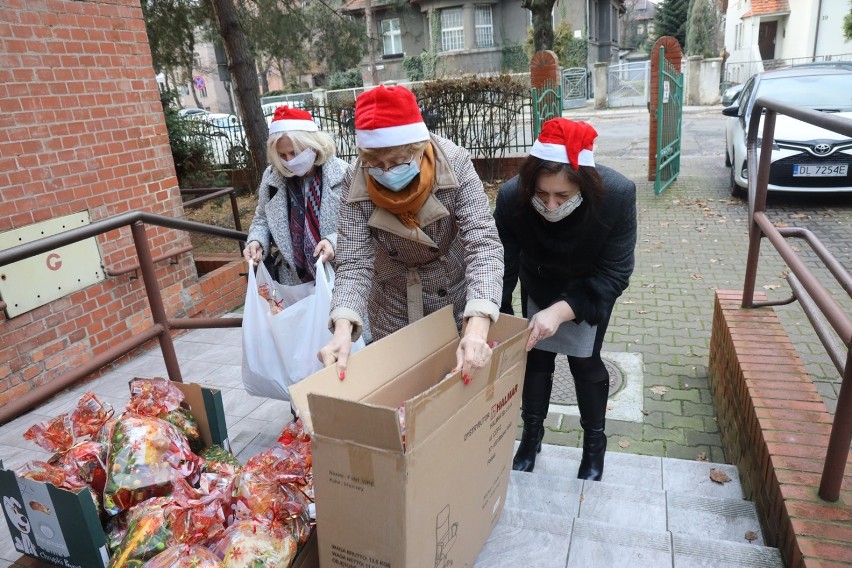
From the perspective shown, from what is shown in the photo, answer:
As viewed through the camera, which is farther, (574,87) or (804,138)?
(574,87)

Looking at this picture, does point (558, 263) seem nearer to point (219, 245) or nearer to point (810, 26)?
point (219, 245)

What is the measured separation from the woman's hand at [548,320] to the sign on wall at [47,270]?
311 cm

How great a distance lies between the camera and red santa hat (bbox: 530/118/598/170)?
6.48 feet

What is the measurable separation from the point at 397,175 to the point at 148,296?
121 centimetres

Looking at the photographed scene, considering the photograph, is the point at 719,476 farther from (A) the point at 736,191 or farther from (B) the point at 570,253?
(A) the point at 736,191

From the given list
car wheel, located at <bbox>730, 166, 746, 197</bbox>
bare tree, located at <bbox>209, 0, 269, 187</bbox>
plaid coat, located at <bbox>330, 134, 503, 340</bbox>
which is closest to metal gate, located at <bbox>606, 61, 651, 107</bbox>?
car wheel, located at <bbox>730, 166, 746, 197</bbox>

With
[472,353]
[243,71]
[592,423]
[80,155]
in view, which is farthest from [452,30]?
[472,353]

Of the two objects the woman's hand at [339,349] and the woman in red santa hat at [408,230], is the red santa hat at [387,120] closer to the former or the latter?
the woman in red santa hat at [408,230]

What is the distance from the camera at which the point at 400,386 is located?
5.93 feet

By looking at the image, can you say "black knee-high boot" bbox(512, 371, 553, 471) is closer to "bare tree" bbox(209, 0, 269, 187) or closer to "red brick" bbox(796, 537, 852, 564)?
"red brick" bbox(796, 537, 852, 564)

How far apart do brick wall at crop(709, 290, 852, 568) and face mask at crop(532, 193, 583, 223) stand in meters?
1.07

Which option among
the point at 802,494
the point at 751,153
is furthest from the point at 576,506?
the point at 751,153

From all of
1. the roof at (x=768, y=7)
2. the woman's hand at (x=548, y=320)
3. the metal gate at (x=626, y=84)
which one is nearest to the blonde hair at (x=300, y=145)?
the woman's hand at (x=548, y=320)

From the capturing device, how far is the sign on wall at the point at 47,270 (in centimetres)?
365
